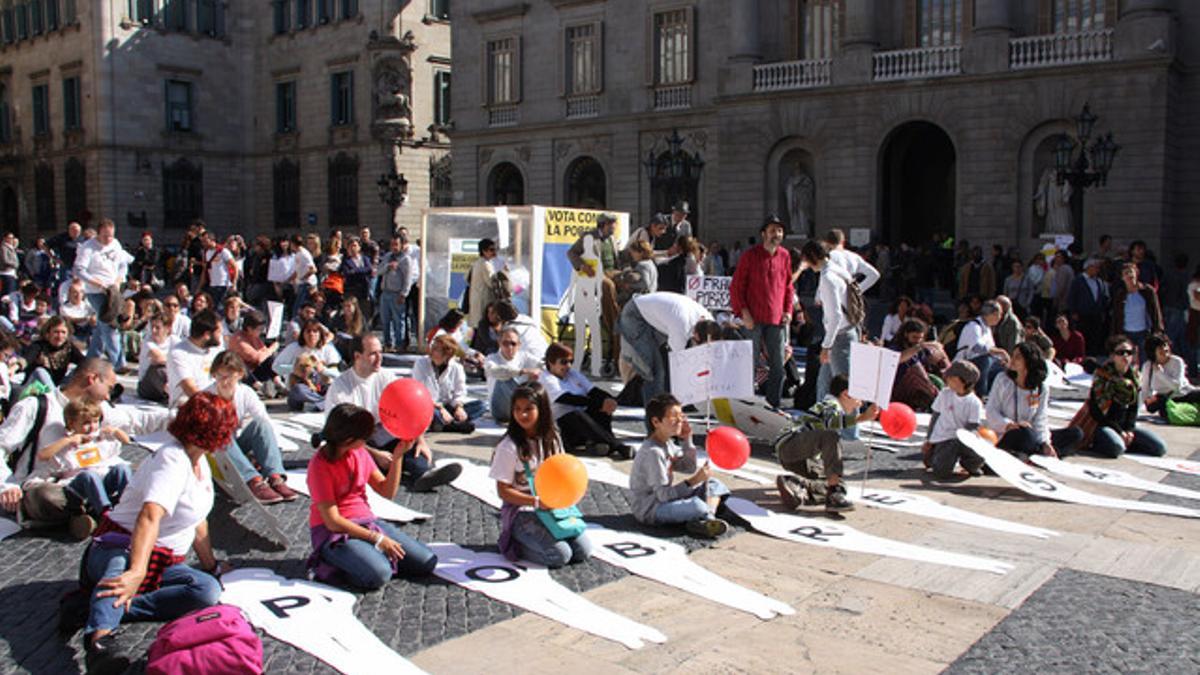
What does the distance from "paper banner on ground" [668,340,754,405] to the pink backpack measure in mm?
4352

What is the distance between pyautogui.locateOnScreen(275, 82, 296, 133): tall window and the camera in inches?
1878

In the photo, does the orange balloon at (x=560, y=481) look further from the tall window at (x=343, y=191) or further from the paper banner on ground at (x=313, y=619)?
the tall window at (x=343, y=191)

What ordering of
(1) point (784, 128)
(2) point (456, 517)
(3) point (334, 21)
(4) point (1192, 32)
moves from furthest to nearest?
(3) point (334, 21)
(1) point (784, 128)
(4) point (1192, 32)
(2) point (456, 517)

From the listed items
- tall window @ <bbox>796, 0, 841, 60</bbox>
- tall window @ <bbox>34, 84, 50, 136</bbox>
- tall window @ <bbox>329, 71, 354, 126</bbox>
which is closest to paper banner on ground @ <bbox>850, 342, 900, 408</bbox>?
tall window @ <bbox>796, 0, 841, 60</bbox>

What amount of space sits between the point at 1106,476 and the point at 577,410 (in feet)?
14.8

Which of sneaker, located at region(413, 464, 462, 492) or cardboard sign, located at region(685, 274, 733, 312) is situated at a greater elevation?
cardboard sign, located at region(685, 274, 733, 312)

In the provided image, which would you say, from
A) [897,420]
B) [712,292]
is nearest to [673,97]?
[712,292]

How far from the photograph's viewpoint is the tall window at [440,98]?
145 feet

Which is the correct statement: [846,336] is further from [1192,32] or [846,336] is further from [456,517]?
[1192,32]

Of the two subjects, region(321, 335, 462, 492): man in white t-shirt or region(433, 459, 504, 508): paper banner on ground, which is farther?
region(321, 335, 462, 492): man in white t-shirt

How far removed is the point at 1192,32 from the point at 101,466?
24.9 metres

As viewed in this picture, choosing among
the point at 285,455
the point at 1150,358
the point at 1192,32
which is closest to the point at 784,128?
the point at 1192,32

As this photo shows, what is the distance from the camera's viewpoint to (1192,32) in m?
25.0

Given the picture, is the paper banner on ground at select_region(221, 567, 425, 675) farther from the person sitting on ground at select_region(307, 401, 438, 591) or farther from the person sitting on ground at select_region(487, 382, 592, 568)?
the person sitting on ground at select_region(487, 382, 592, 568)
